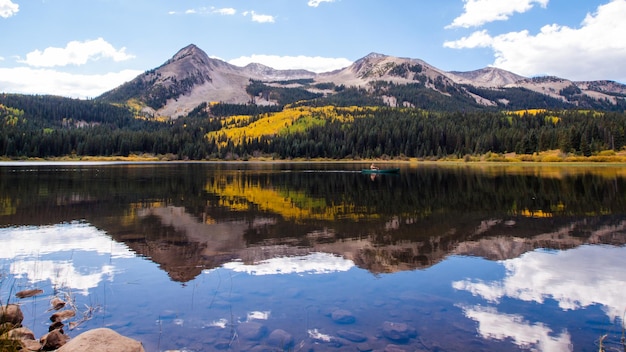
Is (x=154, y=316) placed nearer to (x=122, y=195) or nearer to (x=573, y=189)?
(x=122, y=195)

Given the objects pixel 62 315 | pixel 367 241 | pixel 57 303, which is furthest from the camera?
pixel 367 241

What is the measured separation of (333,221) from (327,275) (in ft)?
43.9

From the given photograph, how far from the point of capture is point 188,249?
23.0m

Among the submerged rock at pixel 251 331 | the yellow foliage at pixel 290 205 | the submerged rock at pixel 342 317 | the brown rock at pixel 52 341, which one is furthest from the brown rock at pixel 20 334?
the yellow foliage at pixel 290 205

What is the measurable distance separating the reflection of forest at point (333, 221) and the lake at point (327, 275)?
0.18 metres

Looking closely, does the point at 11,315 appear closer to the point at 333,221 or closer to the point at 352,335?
the point at 352,335

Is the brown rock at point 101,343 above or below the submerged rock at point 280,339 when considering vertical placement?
above

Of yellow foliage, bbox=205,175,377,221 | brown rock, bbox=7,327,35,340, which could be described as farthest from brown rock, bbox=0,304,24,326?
yellow foliage, bbox=205,175,377,221

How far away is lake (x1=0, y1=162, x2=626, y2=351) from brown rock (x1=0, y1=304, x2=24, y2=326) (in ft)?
1.78

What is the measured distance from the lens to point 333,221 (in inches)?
1243

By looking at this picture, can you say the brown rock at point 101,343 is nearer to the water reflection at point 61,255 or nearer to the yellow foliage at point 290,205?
the water reflection at point 61,255

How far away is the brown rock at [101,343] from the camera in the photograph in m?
9.62

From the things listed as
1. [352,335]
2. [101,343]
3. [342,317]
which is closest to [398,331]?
[352,335]

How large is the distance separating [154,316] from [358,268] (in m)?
9.16
